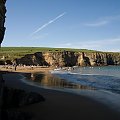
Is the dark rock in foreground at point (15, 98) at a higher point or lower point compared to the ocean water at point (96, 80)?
higher

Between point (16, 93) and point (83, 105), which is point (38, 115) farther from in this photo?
point (83, 105)

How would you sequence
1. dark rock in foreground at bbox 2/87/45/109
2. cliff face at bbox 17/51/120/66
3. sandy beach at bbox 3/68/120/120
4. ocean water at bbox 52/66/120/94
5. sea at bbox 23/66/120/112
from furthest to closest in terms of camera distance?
cliff face at bbox 17/51/120/66
ocean water at bbox 52/66/120/94
sea at bbox 23/66/120/112
dark rock in foreground at bbox 2/87/45/109
sandy beach at bbox 3/68/120/120

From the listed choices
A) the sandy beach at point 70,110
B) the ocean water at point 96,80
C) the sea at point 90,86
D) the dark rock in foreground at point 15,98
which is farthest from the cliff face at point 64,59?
the dark rock in foreground at point 15,98

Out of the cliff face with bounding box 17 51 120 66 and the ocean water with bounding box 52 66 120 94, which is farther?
the cliff face with bounding box 17 51 120 66

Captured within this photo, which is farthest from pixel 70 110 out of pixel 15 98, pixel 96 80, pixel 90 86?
pixel 96 80

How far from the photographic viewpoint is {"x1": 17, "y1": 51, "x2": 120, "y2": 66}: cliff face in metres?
138

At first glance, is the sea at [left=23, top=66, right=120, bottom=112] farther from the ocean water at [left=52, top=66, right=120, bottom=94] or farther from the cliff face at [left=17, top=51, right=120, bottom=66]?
the cliff face at [left=17, top=51, right=120, bottom=66]

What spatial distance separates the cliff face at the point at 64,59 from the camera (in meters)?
138

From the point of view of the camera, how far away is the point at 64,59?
164625 mm

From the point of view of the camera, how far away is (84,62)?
7170 inches

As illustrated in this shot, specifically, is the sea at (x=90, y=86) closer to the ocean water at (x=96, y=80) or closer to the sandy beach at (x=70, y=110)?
the ocean water at (x=96, y=80)

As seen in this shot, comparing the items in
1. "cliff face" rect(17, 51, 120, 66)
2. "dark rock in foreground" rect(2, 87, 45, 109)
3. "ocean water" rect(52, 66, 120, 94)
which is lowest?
"ocean water" rect(52, 66, 120, 94)

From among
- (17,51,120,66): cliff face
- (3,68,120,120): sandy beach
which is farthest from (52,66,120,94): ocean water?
(17,51,120,66): cliff face

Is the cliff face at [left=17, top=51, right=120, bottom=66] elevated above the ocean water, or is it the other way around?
the cliff face at [left=17, top=51, right=120, bottom=66]
